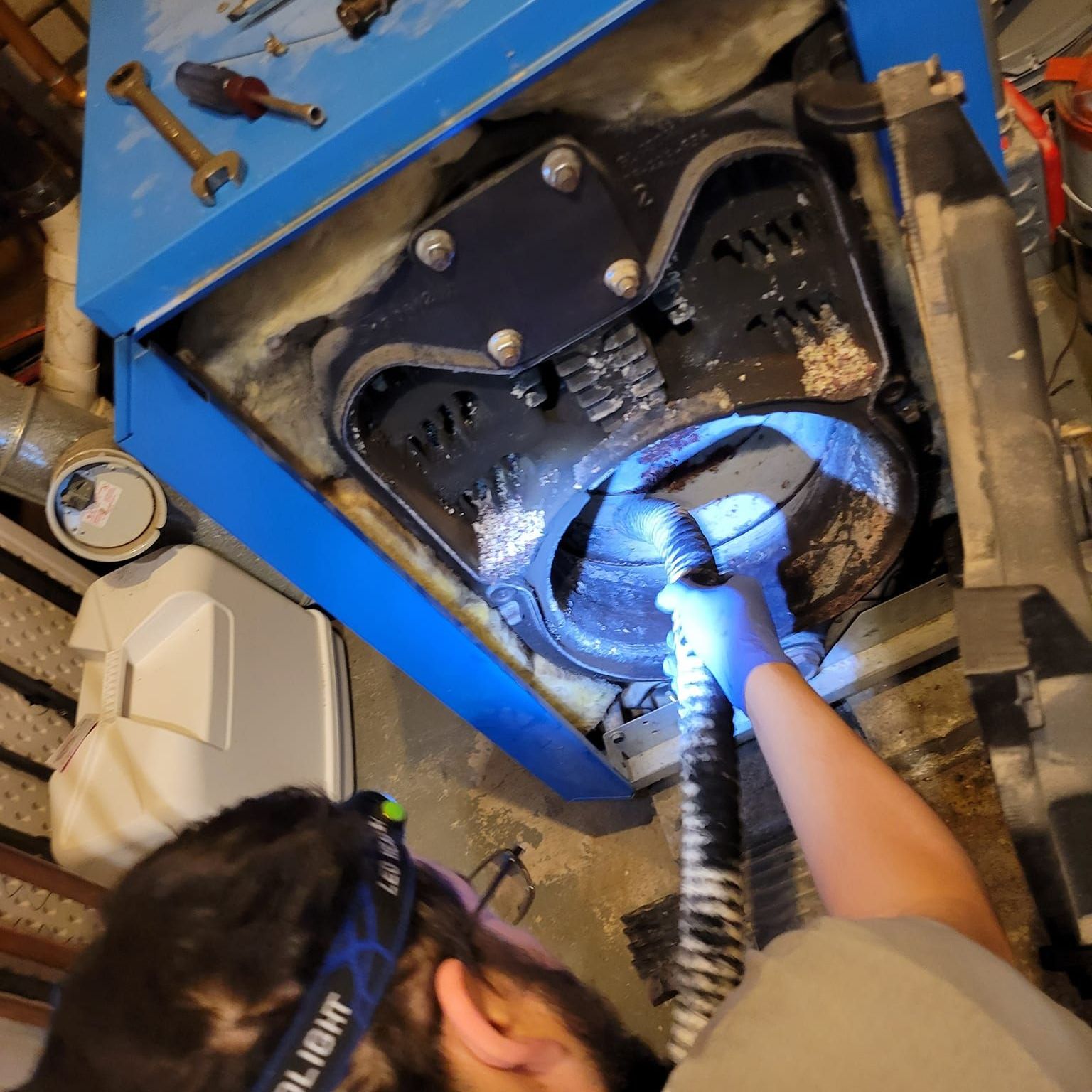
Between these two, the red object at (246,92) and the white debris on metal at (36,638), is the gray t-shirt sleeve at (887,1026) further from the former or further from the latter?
the white debris on metal at (36,638)

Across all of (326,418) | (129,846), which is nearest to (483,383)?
(326,418)

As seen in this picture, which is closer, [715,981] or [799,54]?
[799,54]

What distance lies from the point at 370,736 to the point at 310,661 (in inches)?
7.5

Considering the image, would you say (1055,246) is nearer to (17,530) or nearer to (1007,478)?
(1007,478)

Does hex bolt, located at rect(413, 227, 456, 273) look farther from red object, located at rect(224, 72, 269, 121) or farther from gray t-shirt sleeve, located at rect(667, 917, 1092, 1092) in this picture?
gray t-shirt sleeve, located at rect(667, 917, 1092, 1092)

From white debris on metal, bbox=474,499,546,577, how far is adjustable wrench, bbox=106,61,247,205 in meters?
0.38

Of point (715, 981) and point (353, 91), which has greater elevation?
point (353, 91)

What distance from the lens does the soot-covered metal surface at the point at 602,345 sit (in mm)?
639

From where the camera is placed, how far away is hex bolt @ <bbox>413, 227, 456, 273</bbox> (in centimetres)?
63

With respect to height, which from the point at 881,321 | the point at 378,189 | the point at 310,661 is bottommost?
the point at 310,661

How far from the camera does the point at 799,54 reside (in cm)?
62

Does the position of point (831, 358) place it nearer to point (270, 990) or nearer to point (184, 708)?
point (270, 990)

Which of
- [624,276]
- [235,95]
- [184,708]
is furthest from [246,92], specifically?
[184,708]

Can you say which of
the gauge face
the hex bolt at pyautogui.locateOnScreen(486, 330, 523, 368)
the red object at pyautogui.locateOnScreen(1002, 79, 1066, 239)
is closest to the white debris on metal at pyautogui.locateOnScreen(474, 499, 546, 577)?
the hex bolt at pyautogui.locateOnScreen(486, 330, 523, 368)
